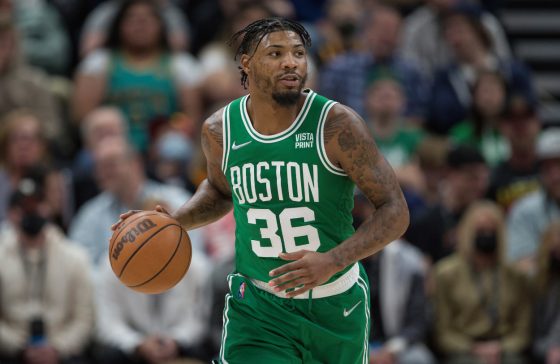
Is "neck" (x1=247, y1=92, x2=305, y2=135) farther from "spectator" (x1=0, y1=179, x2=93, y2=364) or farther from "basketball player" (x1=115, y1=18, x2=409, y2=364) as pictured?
"spectator" (x1=0, y1=179, x2=93, y2=364)

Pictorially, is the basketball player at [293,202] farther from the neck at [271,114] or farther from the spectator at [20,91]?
the spectator at [20,91]

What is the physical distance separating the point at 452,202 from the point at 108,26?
3.89 meters

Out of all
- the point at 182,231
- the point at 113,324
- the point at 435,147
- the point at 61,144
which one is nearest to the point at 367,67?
the point at 435,147

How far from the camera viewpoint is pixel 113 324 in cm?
924

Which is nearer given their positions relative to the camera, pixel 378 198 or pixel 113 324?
pixel 378 198

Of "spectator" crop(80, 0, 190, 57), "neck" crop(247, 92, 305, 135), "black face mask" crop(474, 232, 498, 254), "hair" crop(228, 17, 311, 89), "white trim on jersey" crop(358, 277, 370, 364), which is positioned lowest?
"black face mask" crop(474, 232, 498, 254)

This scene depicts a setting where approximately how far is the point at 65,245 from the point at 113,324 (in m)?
0.78

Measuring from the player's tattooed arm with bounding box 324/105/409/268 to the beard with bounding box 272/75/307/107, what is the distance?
20cm

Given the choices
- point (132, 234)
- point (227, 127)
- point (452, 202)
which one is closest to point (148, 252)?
point (132, 234)

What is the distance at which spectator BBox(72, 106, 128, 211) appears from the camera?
10430mm

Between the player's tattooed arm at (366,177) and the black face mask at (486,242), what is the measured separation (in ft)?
13.8

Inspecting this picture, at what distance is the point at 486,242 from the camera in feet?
31.8

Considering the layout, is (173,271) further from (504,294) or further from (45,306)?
(504,294)

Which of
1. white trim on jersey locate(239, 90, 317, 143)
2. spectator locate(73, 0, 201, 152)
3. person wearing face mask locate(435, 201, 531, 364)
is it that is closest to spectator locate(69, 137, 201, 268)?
spectator locate(73, 0, 201, 152)
